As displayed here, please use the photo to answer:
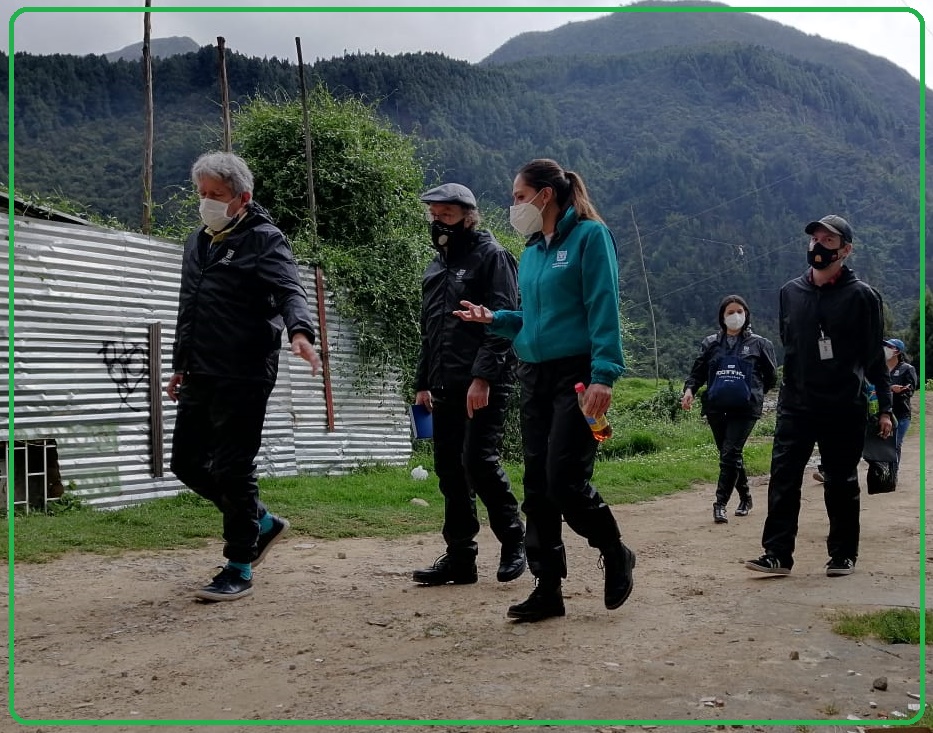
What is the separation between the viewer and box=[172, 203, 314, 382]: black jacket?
375 centimetres

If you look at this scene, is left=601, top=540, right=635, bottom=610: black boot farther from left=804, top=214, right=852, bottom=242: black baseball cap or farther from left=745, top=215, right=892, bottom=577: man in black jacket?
left=804, top=214, right=852, bottom=242: black baseball cap

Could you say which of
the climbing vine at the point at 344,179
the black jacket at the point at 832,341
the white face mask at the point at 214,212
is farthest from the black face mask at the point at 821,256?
the climbing vine at the point at 344,179

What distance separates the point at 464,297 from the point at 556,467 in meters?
1.10

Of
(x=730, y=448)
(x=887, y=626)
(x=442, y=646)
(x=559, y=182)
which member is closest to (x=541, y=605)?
(x=442, y=646)

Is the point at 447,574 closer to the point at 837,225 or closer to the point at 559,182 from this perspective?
the point at 559,182

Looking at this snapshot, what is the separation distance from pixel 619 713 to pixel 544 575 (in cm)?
105

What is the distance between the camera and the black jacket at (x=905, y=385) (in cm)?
673

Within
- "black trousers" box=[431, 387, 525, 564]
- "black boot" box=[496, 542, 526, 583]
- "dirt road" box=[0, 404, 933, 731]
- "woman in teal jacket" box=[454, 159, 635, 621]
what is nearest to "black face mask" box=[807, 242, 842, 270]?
"dirt road" box=[0, 404, 933, 731]

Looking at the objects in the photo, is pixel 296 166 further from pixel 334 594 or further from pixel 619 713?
pixel 619 713

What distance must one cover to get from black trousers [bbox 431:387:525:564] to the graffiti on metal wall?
8.91 feet

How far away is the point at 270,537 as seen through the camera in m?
4.20

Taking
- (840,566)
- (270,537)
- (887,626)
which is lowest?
(840,566)

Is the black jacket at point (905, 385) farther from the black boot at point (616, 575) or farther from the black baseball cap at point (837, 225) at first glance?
the black boot at point (616, 575)

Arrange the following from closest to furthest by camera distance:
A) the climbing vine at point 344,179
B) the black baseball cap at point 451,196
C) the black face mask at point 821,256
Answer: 1. the black baseball cap at point 451,196
2. the black face mask at point 821,256
3. the climbing vine at point 344,179
